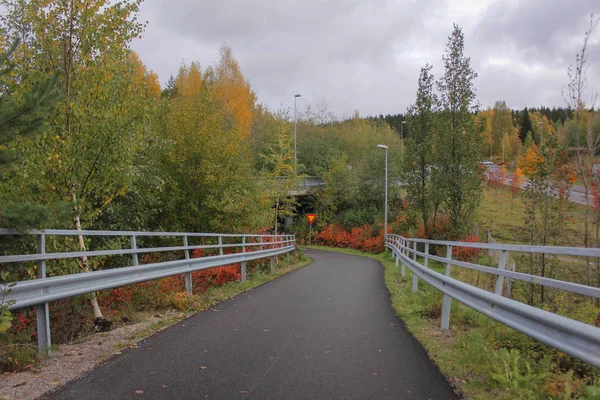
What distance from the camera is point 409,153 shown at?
89.8ft

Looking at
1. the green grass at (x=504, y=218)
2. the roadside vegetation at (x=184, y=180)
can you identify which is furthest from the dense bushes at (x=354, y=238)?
the green grass at (x=504, y=218)

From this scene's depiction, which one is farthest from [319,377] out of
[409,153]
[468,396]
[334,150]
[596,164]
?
[334,150]

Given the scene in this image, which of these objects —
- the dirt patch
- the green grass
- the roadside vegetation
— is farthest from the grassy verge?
the green grass

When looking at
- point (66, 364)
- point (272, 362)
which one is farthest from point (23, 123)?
point (272, 362)

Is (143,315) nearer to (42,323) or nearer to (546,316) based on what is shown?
(42,323)

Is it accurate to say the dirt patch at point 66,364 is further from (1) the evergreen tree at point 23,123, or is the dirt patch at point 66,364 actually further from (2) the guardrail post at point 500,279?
(2) the guardrail post at point 500,279

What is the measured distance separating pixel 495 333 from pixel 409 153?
23267 mm

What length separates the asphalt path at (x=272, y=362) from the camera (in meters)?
3.94

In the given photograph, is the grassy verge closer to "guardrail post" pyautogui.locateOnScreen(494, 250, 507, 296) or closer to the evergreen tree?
"guardrail post" pyautogui.locateOnScreen(494, 250, 507, 296)

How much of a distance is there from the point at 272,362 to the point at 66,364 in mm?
2085

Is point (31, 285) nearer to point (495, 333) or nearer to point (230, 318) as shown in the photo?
point (230, 318)

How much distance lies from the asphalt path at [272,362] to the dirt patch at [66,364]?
16 cm

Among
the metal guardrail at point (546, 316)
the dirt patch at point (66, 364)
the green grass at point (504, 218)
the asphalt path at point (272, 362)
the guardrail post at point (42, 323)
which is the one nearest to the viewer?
the metal guardrail at point (546, 316)

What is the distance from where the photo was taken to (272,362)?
4.81 metres
